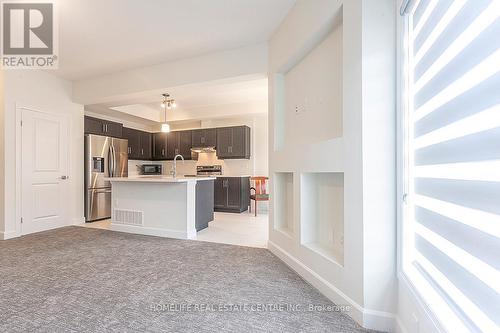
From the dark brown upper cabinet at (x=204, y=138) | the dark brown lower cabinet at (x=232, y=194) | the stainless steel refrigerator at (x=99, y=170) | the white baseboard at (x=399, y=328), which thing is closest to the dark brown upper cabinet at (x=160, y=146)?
the dark brown upper cabinet at (x=204, y=138)

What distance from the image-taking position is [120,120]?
6516 mm

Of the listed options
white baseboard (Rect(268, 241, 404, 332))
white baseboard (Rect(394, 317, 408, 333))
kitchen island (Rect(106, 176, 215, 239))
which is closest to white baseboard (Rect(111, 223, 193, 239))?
kitchen island (Rect(106, 176, 215, 239))

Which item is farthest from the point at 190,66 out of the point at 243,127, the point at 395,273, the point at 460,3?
the point at 395,273

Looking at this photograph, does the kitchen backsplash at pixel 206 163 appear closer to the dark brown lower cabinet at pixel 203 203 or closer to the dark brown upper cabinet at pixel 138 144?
the dark brown upper cabinet at pixel 138 144

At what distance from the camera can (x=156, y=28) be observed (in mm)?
2965

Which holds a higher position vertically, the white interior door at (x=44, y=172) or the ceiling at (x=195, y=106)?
the ceiling at (x=195, y=106)

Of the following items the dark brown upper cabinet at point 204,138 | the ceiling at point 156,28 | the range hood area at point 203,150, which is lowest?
the range hood area at point 203,150

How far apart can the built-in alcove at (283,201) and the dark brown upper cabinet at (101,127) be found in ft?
14.5

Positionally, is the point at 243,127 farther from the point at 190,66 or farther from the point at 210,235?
the point at 210,235

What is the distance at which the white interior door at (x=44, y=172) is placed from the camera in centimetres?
403

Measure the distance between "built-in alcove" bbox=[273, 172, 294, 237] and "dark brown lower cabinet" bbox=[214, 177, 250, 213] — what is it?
2.96 metres

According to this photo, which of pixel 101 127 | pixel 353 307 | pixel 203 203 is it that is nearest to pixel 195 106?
pixel 101 127

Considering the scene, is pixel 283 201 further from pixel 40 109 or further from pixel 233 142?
pixel 40 109

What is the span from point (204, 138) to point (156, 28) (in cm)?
388
